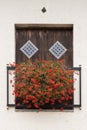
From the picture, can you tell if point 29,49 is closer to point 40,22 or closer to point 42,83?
point 40,22

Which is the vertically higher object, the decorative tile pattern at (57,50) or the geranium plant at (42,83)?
the decorative tile pattern at (57,50)

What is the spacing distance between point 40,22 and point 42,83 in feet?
4.26

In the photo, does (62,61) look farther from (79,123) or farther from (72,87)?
(79,123)

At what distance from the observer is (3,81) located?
9.27 metres

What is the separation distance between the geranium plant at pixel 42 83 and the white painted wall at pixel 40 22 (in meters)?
0.33

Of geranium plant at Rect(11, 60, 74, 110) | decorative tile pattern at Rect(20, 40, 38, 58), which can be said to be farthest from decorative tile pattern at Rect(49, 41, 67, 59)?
geranium plant at Rect(11, 60, 74, 110)

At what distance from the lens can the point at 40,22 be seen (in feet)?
30.7

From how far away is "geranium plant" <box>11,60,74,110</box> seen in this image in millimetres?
8750

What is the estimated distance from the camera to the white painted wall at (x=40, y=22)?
9.18 metres

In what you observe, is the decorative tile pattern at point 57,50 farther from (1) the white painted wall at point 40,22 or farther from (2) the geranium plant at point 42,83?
(2) the geranium plant at point 42,83

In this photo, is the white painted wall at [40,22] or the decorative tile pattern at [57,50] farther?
Answer: the decorative tile pattern at [57,50]

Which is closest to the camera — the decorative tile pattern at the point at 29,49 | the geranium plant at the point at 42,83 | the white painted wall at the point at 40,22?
the geranium plant at the point at 42,83

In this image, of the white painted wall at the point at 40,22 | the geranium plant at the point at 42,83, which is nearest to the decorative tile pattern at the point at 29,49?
the white painted wall at the point at 40,22

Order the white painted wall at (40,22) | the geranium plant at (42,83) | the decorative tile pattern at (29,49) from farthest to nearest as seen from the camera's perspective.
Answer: the decorative tile pattern at (29,49) < the white painted wall at (40,22) < the geranium plant at (42,83)
